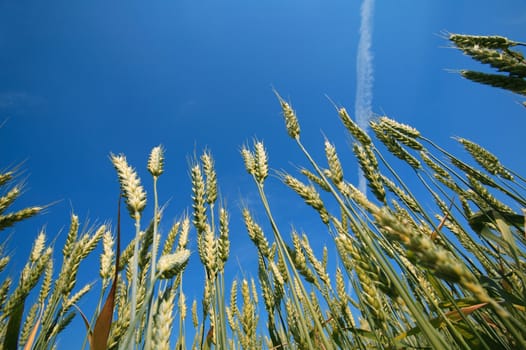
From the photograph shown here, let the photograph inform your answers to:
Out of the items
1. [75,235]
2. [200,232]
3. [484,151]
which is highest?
[75,235]

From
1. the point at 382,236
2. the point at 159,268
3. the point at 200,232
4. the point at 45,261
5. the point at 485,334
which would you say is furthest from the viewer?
the point at 45,261

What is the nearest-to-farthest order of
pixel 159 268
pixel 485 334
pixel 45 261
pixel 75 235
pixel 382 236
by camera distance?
pixel 159 268 < pixel 485 334 < pixel 382 236 < pixel 45 261 < pixel 75 235

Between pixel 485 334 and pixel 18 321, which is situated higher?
pixel 18 321

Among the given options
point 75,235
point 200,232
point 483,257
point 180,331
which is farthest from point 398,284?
point 75,235

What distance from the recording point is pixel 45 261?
243cm

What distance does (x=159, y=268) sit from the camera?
1.03 meters

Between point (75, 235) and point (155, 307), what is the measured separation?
7.68 ft

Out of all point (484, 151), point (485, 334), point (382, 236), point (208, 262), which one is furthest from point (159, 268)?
point (484, 151)

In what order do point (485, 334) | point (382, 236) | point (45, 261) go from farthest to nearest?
point (45, 261) < point (382, 236) < point (485, 334)

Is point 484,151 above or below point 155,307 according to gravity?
above

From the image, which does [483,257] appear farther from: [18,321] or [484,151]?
[18,321]

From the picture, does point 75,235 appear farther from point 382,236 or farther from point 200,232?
point 382,236

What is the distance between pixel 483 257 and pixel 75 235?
367 cm

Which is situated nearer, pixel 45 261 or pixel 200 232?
pixel 200 232
